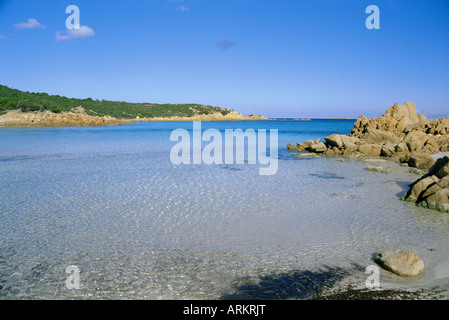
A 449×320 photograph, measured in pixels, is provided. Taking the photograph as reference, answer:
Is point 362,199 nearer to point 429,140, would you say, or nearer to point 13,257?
point 13,257

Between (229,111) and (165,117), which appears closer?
(165,117)

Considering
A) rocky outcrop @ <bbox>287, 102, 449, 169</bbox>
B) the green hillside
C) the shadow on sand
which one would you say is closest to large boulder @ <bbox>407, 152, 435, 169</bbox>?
rocky outcrop @ <bbox>287, 102, 449, 169</bbox>

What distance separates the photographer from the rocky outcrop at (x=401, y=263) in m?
5.30

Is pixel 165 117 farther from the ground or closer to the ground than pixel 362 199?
farther from the ground

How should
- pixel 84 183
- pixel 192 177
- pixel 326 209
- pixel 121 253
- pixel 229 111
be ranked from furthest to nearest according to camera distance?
1. pixel 229 111
2. pixel 192 177
3. pixel 84 183
4. pixel 326 209
5. pixel 121 253

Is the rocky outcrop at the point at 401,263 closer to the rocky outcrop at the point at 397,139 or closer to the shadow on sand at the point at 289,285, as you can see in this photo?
the shadow on sand at the point at 289,285

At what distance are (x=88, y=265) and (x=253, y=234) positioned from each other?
346 centimetres

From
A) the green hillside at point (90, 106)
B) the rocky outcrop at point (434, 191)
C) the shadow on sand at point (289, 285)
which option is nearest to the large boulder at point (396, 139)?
the rocky outcrop at point (434, 191)

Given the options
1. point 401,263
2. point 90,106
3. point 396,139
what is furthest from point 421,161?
point 90,106

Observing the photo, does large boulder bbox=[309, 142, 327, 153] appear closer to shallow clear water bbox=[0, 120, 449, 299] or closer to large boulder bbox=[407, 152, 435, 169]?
large boulder bbox=[407, 152, 435, 169]

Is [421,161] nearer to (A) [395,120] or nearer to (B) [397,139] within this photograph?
(B) [397,139]

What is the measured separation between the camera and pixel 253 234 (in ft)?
23.7

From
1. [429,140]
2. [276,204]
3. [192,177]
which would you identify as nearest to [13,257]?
[276,204]

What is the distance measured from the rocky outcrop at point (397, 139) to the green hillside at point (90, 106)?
59.9 m
